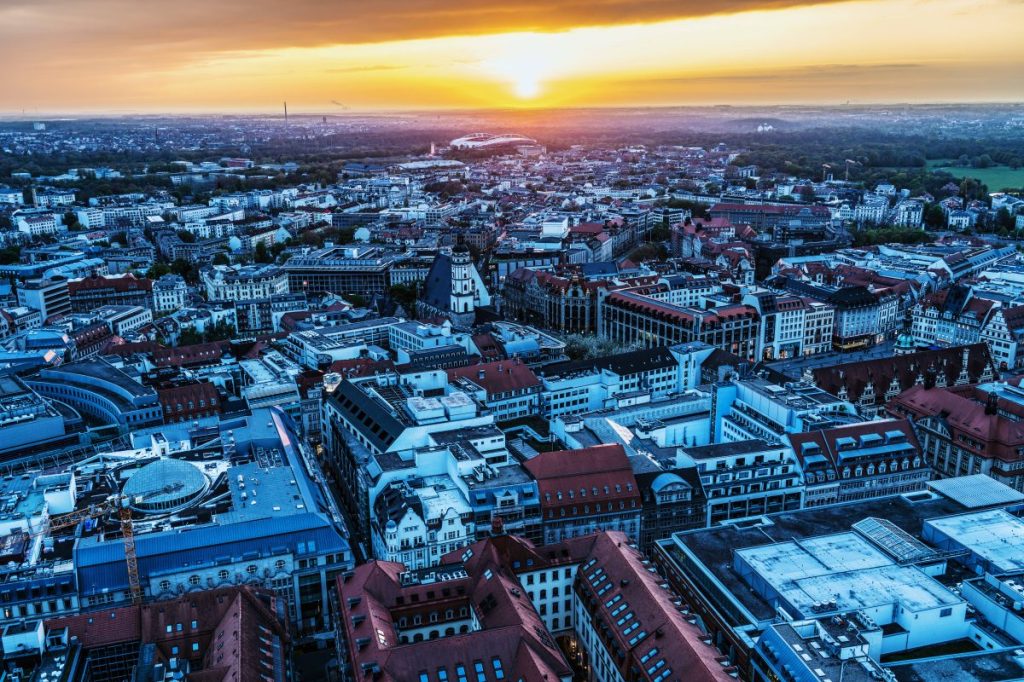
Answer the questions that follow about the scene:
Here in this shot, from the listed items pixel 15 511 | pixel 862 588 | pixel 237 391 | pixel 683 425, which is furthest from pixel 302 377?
pixel 862 588

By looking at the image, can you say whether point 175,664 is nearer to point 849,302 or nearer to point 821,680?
point 821,680

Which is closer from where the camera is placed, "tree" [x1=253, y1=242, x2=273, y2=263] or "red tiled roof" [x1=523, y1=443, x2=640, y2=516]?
"red tiled roof" [x1=523, y1=443, x2=640, y2=516]

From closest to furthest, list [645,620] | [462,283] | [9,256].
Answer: [645,620] → [462,283] → [9,256]

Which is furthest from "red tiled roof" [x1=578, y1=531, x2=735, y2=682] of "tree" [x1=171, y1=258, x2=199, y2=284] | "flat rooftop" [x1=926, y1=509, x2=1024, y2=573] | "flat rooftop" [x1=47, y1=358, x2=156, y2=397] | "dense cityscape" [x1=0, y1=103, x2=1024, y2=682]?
"tree" [x1=171, y1=258, x2=199, y2=284]

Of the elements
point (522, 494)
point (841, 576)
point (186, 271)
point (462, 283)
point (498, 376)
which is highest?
point (462, 283)


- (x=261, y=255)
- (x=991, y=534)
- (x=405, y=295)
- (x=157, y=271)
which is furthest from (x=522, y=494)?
(x=261, y=255)

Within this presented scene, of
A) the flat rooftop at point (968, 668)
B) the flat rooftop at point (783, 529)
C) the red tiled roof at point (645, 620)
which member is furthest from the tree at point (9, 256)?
the flat rooftop at point (968, 668)

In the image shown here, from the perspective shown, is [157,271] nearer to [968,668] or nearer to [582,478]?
[582,478]

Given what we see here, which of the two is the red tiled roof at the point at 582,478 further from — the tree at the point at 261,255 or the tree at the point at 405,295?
the tree at the point at 261,255

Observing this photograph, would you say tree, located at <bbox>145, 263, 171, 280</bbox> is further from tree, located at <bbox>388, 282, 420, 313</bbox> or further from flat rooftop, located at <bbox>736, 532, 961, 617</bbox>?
Result: flat rooftop, located at <bbox>736, 532, 961, 617</bbox>
